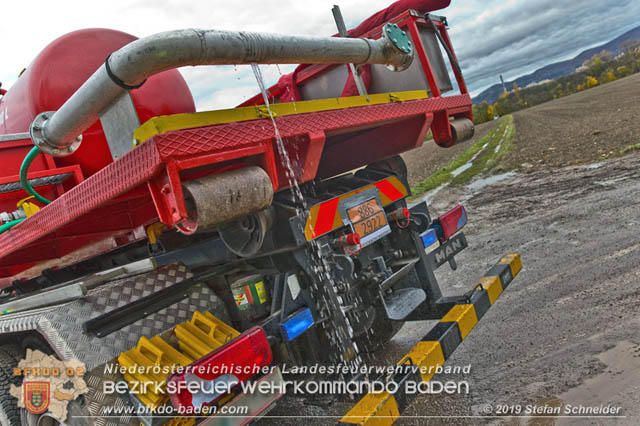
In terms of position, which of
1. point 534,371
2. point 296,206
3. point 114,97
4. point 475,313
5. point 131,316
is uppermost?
point 114,97

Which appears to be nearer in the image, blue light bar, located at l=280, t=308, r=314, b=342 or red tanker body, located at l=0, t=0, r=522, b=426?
red tanker body, located at l=0, t=0, r=522, b=426

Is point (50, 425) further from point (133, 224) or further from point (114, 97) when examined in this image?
point (114, 97)

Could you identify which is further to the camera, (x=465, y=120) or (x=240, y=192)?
(x=465, y=120)

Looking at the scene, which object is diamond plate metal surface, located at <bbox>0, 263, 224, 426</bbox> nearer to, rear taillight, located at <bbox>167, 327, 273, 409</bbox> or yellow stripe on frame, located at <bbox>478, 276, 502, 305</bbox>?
rear taillight, located at <bbox>167, 327, 273, 409</bbox>

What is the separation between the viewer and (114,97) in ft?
5.29

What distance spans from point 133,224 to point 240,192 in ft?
3.93

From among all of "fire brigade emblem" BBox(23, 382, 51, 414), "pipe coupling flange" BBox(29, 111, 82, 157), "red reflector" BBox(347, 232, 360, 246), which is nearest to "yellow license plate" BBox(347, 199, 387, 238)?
"red reflector" BBox(347, 232, 360, 246)

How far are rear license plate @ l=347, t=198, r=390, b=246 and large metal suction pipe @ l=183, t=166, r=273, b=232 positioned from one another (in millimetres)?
1042

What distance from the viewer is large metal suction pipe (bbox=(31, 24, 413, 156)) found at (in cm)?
144

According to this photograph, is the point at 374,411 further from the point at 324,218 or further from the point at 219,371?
the point at 324,218

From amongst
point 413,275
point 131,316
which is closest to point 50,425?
point 131,316

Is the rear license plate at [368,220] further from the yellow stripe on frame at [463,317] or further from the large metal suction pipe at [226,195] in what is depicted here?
the large metal suction pipe at [226,195]

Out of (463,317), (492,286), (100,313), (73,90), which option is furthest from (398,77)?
(100,313)

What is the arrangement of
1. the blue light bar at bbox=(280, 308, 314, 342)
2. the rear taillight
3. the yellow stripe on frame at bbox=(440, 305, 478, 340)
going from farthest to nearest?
the yellow stripe on frame at bbox=(440, 305, 478, 340)
the blue light bar at bbox=(280, 308, 314, 342)
the rear taillight
